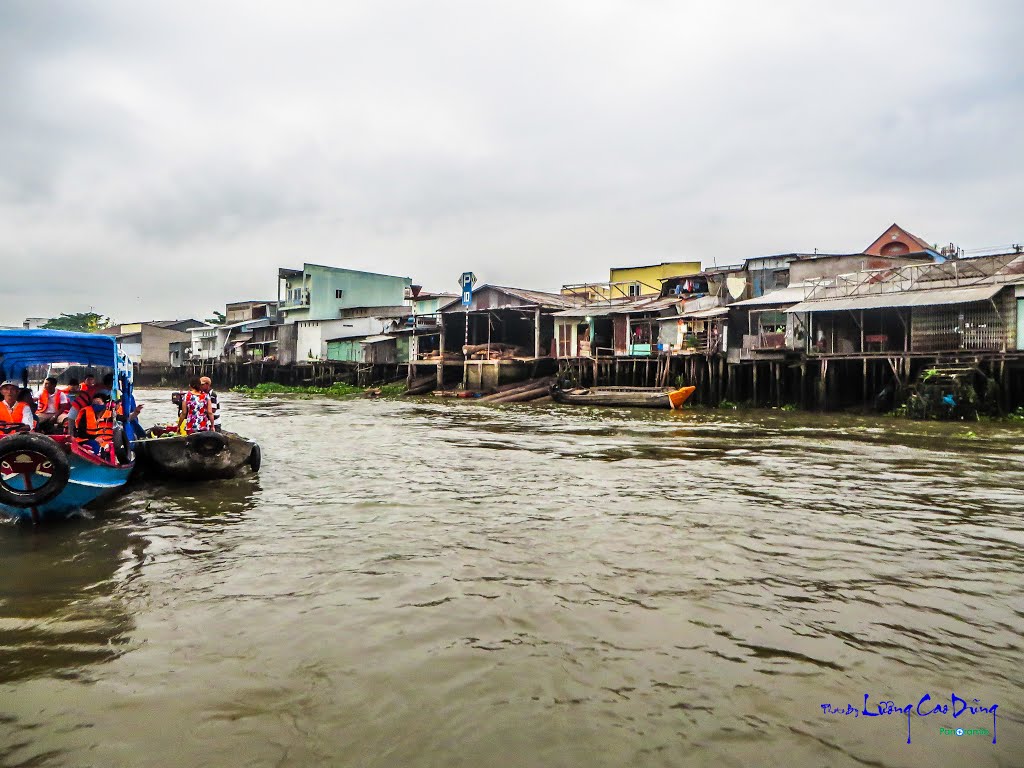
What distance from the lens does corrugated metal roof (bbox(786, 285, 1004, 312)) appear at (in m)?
22.0

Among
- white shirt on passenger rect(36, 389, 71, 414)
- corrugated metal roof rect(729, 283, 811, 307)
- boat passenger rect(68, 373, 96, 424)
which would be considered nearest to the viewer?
boat passenger rect(68, 373, 96, 424)

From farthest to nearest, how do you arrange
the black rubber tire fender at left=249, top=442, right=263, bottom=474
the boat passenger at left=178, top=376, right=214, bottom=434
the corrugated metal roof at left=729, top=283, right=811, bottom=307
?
the corrugated metal roof at left=729, top=283, right=811, bottom=307 < the black rubber tire fender at left=249, top=442, right=263, bottom=474 < the boat passenger at left=178, top=376, right=214, bottom=434

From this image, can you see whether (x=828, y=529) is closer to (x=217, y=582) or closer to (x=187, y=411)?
(x=217, y=582)

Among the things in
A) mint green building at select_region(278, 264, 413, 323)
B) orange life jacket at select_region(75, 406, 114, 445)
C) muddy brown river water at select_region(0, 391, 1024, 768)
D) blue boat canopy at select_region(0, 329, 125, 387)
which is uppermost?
→ mint green building at select_region(278, 264, 413, 323)

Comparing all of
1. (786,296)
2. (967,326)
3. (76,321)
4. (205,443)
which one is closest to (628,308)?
(786,296)

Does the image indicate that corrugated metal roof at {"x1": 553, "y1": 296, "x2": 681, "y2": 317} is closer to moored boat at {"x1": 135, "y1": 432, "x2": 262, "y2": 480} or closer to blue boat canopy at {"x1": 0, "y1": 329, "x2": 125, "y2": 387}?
moored boat at {"x1": 135, "y1": 432, "x2": 262, "y2": 480}

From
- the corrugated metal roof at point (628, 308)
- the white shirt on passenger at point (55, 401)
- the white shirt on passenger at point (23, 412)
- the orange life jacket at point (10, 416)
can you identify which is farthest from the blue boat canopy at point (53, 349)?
the corrugated metal roof at point (628, 308)

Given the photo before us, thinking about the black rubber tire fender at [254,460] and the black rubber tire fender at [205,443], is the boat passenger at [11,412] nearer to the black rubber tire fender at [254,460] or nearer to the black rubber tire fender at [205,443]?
the black rubber tire fender at [205,443]

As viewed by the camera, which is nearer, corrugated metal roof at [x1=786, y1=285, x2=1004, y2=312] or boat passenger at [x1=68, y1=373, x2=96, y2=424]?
boat passenger at [x1=68, y1=373, x2=96, y2=424]

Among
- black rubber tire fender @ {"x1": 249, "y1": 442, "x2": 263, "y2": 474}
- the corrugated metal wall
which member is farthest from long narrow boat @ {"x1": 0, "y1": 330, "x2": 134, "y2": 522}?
the corrugated metal wall

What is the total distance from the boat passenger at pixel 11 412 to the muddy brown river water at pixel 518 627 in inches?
54.5

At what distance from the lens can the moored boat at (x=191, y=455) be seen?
32.1 feet

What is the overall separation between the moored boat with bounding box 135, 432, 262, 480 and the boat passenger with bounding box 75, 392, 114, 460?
0.99 m

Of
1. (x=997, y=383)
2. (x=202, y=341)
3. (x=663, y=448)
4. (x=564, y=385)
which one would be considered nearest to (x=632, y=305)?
(x=564, y=385)
